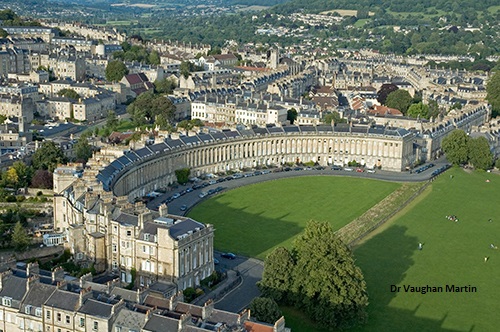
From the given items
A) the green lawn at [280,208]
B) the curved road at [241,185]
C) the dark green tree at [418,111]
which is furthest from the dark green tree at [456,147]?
the dark green tree at [418,111]

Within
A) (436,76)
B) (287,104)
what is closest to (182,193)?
(287,104)

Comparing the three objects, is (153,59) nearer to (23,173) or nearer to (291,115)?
(291,115)

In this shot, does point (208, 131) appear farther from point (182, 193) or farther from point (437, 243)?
point (437, 243)

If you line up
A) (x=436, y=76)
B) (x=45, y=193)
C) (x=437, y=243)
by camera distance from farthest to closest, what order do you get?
1. (x=436, y=76)
2. (x=45, y=193)
3. (x=437, y=243)

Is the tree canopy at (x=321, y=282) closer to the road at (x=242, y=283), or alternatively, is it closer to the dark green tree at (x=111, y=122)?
the road at (x=242, y=283)

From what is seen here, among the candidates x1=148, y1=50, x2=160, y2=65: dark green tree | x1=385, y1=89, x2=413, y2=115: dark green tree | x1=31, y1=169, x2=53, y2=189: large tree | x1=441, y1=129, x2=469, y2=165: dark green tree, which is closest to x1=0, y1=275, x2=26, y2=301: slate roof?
x1=31, y1=169, x2=53, y2=189: large tree

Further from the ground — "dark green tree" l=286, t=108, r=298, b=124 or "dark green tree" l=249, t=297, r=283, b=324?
"dark green tree" l=286, t=108, r=298, b=124

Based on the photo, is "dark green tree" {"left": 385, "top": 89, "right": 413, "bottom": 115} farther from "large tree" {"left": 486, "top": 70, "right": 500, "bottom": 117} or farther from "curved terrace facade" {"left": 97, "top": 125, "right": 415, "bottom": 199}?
"curved terrace facade" {"left": 97, "top": 125, "right": 415, "bottom": 199}

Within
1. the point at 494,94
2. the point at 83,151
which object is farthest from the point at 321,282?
the point at 494,94
